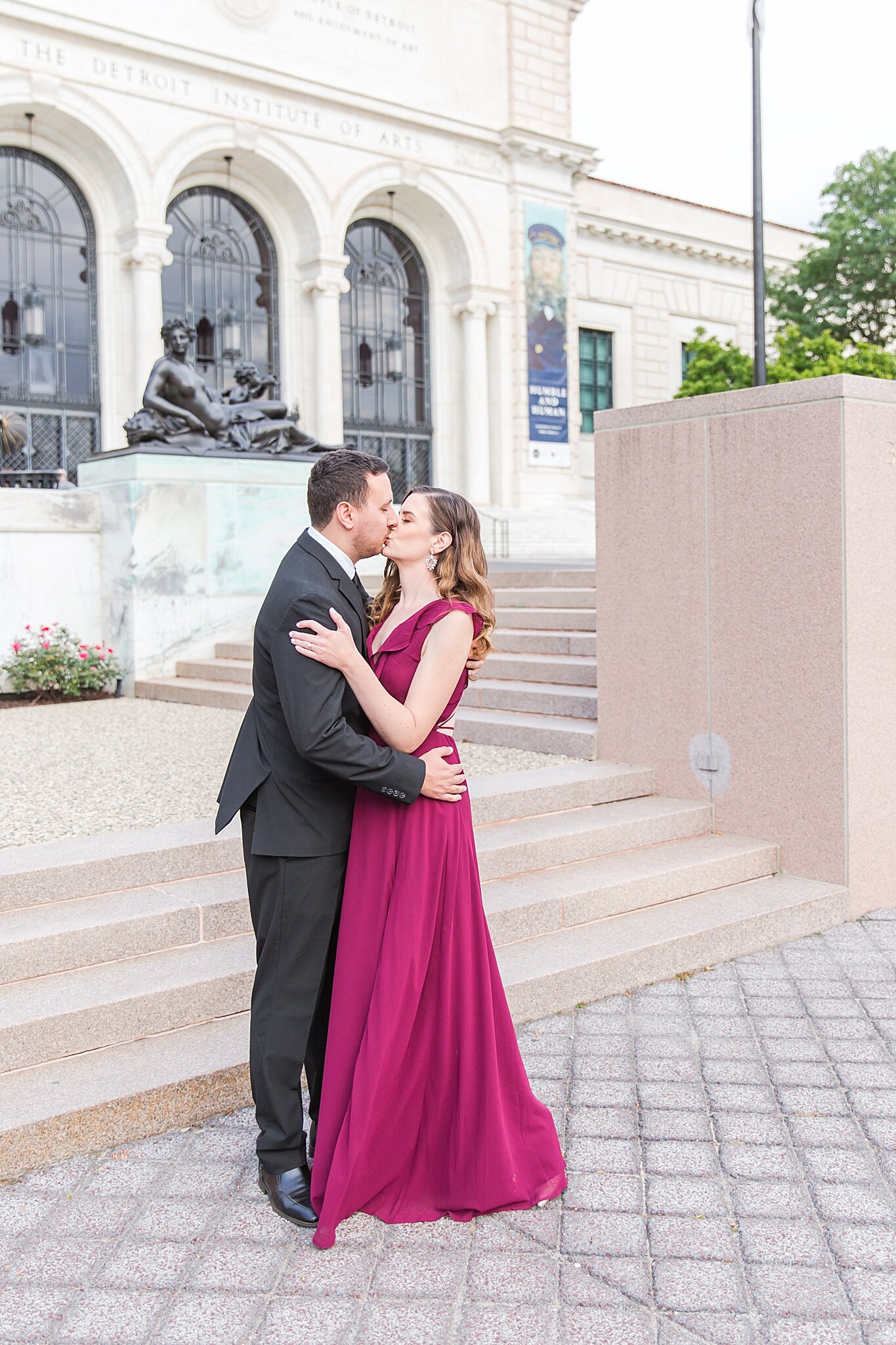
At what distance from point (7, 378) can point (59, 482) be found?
10.2 metres

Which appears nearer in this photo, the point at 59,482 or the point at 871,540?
the point at 871,540

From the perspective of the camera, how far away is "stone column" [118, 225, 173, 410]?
75.5 ft

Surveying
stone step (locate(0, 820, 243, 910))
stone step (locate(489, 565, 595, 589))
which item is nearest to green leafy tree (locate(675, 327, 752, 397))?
stone step (locate(489, 565, 595, 589))

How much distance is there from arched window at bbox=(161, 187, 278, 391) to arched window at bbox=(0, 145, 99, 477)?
1.78 meters

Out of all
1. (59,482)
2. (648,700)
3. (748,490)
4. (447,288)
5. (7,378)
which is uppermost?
(447,288)

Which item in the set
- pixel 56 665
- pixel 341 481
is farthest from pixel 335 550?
pixel 56 665

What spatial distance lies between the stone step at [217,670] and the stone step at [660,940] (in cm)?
565

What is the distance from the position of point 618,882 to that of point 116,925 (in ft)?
7.69

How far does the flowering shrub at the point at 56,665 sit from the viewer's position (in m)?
11.0

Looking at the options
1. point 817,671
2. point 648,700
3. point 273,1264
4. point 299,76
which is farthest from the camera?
point 299,76

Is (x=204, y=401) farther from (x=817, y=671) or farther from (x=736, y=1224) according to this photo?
(x=736, y=1224)

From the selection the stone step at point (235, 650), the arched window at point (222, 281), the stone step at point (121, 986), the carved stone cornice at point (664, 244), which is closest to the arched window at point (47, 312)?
the arched window at point (222, 281)

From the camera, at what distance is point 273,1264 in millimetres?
2967

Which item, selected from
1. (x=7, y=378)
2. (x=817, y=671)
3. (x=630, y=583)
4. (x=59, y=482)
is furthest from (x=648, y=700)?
(x=7, y=378)
